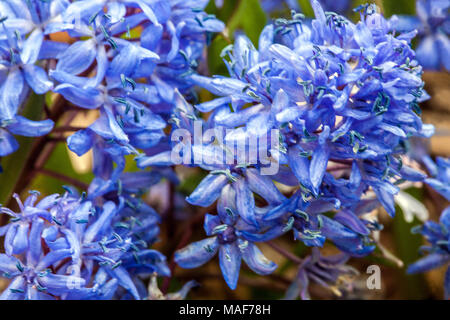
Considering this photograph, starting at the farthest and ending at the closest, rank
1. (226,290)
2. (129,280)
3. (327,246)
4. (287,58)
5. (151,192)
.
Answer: (151,192) < (226,290) < (327,246) < (129,280) < (287,58)

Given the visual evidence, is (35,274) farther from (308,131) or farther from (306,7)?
(306,7)

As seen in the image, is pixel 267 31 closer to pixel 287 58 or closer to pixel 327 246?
pixel 287 58

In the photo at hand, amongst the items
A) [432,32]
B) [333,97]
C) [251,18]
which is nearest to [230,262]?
[333,97]

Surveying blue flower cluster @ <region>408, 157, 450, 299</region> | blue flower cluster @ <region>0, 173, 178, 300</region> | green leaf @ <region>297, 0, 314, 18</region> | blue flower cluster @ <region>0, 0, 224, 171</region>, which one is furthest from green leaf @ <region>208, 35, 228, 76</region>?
blue flower cluster @ <region>408, 157, 450, 299</region>

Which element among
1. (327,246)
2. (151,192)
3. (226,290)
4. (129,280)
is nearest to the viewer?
(129,280)

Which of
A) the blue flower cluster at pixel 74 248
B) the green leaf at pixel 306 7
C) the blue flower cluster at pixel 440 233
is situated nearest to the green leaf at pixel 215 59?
the green leaf at pixel 306 7

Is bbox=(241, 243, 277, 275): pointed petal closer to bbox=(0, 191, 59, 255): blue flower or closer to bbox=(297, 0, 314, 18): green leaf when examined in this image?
bbox=(0, 191, 59, 255): blue flower
